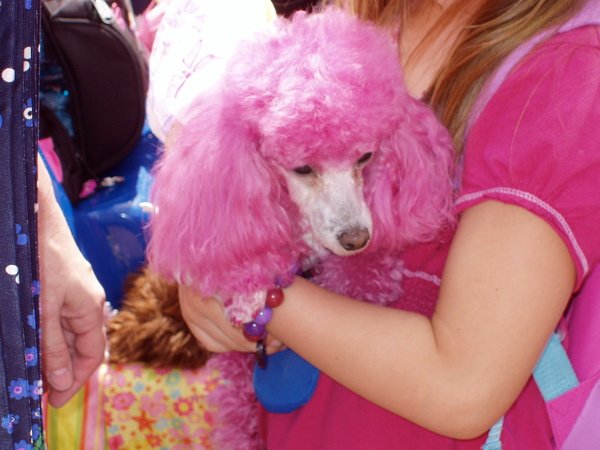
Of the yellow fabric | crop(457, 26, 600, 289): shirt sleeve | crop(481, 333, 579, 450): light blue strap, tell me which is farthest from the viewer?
the yellow fabric

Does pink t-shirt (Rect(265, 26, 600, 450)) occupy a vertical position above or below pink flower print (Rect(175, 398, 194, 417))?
above

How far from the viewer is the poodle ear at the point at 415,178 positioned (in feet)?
2.87

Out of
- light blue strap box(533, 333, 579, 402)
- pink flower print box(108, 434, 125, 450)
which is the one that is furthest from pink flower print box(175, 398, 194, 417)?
light blue strap box(533, 333, 579, 402)

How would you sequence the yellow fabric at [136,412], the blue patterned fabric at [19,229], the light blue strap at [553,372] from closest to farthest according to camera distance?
the blue patterned fabric at [19,229]
the light blue strap at [553,372]
the yellow fabric at [136,412]

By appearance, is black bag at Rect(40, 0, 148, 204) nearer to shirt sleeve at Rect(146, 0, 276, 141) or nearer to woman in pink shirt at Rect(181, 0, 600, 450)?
shirt sleeve at Rect(146, 0, 276, 141)

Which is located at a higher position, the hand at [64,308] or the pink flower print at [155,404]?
the hand at [64,308]

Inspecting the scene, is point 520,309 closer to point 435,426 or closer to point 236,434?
point 435,426

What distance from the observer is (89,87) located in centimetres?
141

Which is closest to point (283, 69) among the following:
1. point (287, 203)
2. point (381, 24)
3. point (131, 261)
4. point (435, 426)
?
point (287, 203)

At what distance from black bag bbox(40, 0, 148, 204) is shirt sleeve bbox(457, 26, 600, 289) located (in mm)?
852

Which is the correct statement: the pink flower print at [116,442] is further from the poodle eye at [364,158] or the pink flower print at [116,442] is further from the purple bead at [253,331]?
the poodle eye at [364,158]

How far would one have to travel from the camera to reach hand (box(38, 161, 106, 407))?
2.66 ft

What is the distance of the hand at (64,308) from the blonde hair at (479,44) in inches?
18.2

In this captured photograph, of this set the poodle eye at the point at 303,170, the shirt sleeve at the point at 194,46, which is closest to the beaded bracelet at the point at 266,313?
the poodle eye at the point at 303,170
